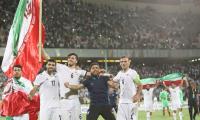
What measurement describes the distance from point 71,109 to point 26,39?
160 inches

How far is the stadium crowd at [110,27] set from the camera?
47.5 meters

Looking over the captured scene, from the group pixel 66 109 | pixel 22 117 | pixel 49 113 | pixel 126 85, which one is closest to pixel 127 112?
pixel 126 85

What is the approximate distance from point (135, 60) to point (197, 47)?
793cm

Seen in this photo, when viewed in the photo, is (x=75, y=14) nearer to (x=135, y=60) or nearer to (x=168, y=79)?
(x=135, y=60)

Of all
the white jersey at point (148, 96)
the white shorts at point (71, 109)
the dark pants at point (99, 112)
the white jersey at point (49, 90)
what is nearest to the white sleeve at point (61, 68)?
the white jersey at point (49, 90)

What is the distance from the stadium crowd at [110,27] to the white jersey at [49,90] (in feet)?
103

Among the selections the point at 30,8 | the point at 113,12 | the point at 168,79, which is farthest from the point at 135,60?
the point at 30,8

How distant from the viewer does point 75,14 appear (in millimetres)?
52344

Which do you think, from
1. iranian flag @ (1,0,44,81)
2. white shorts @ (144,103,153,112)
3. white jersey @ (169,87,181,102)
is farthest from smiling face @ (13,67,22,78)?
white jersey @ (169,87,181,102)

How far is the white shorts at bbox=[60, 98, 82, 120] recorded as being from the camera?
11.8 meters

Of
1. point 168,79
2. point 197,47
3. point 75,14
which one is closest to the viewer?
point 168,79

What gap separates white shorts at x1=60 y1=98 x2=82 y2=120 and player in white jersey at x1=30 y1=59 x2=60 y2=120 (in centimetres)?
25

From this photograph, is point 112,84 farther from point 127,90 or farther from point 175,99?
point 175,99

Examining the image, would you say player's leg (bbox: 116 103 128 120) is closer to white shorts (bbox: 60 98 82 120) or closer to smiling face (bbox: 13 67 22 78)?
white shorts (bbox: 60 98 82 120)
